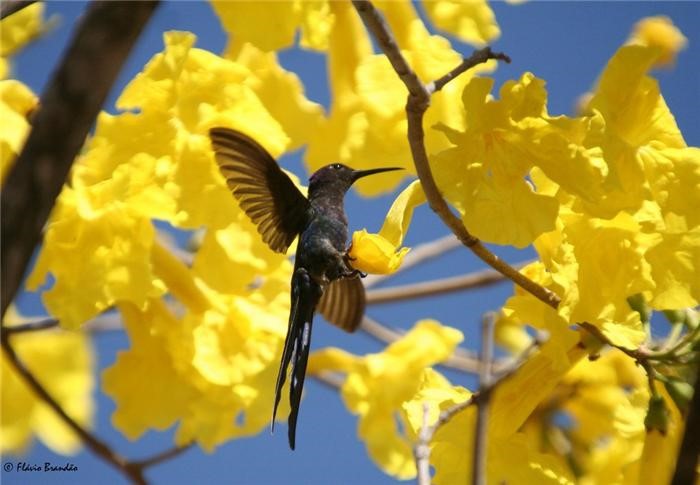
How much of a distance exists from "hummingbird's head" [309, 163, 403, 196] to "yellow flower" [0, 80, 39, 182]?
631mm

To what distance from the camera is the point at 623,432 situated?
2447 mm

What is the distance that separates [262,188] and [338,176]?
0.17 m

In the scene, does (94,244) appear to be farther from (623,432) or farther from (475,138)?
(623,432)

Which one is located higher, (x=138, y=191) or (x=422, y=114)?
(x=422, y=114)

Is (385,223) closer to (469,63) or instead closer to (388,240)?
(388,240)

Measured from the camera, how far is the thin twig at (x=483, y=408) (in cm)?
164

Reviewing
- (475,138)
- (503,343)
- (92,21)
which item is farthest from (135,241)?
(503,343)

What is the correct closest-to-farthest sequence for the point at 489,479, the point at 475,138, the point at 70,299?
the point at 475,138
the point at 489,479
the point at 70,299

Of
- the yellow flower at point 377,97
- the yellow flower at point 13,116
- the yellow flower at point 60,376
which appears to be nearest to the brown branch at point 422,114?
the yellow flower at point 377,97

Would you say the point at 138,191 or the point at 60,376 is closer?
the point at 138,191

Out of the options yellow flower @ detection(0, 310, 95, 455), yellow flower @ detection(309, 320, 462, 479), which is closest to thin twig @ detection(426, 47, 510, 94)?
yellow flower @ detection(309, 320, 462, 479)

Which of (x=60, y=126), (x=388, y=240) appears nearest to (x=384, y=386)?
(x=388, y=240)

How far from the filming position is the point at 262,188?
2.38 meters

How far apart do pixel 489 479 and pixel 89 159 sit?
3.58ft
